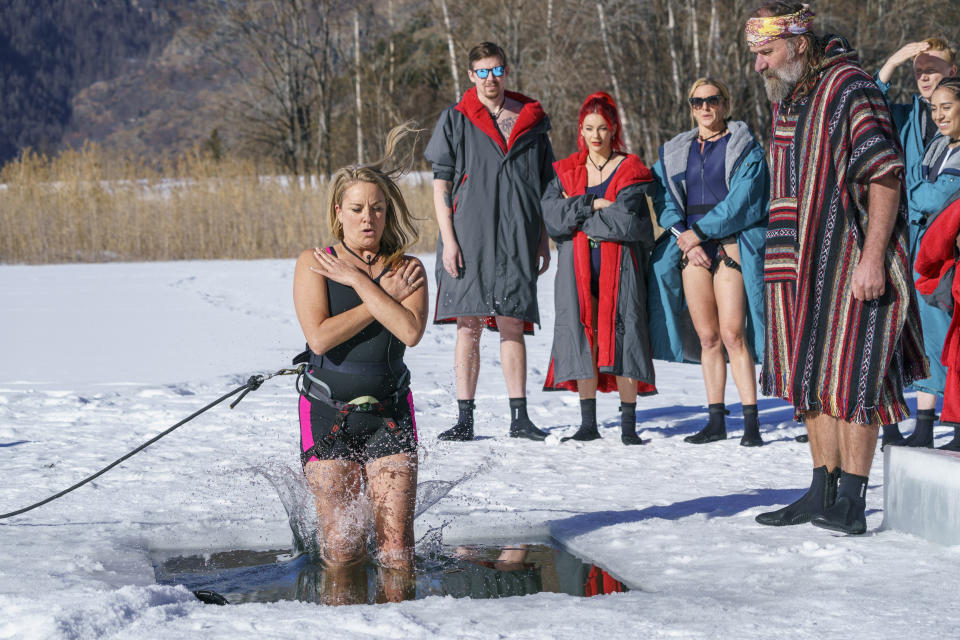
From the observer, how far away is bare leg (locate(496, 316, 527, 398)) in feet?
19.7

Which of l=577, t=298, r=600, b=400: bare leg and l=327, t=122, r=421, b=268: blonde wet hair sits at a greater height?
l=327, t=122, r=421, b=268: blonde wet hair

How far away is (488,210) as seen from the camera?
238 inches

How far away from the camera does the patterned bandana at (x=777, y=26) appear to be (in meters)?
3.94

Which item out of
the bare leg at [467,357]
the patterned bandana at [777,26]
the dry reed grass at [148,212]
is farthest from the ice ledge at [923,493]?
the dry reed grass at [148,212]

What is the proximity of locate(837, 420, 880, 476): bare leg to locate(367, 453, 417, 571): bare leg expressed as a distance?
1.47 meters

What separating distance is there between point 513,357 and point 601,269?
0.64 metres

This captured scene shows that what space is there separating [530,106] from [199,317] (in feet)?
18.9

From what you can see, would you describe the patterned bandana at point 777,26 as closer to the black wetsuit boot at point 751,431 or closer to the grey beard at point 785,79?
the grey beard at point 785,79

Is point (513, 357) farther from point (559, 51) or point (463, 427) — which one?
point (559, 51)

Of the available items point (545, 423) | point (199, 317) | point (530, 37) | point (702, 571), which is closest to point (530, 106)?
point (545, 423)

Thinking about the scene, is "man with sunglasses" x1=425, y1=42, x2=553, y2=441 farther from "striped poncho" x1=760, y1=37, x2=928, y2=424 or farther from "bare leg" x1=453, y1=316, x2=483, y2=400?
"striped poncho" x1=760, y1=37, x2=928, y2=424

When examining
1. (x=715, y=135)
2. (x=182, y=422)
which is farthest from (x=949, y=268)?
(x=182, y=422)

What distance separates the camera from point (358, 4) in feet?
111

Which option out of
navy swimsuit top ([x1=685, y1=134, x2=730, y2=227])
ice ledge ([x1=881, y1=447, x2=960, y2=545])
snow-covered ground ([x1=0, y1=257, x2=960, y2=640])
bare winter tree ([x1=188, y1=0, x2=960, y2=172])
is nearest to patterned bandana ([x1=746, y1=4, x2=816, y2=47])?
ice ledge ([x1=881, y1=447, x2=960, y2=545])
